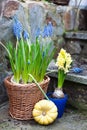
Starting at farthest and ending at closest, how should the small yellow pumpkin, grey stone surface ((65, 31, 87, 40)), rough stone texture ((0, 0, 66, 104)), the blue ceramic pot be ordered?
grey stone surface ((65, 31, 87, 40)) < rough stone texture ((0, 0, 66, 104)) < the blue ceramic pot < the small yellow pumpkin

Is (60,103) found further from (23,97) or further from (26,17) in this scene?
(26,17)

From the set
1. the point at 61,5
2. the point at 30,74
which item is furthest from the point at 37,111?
the point at 61,5

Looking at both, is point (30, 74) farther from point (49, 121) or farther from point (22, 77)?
point (49, 121)

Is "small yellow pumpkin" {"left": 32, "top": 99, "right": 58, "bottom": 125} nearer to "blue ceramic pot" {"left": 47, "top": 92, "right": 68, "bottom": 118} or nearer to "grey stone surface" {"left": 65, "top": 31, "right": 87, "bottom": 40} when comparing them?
"blue ceramic pot" {"left": 47, "top": 92, "right": 68, "bottom": 118}

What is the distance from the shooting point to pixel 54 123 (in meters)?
2.67

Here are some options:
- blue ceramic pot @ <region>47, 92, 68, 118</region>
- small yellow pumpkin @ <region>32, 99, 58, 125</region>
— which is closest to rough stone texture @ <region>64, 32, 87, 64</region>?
blue ceramic pot @ <region>47, 92, 68, 118</region>

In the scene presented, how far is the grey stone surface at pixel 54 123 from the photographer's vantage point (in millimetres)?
2582

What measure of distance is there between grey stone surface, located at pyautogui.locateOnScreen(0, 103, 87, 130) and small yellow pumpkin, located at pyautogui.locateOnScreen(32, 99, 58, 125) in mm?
70

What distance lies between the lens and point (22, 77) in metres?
2.69

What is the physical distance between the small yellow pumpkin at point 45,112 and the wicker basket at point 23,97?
0.09 meters

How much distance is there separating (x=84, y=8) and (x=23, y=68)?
1.39 meters

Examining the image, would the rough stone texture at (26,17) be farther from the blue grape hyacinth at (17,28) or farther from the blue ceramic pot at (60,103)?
the blue ceramic pot at (60,103)

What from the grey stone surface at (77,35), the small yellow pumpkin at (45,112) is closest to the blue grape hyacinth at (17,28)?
the small yellow pumpkin at (45,112)

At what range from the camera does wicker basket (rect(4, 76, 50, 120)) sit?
2600mm
